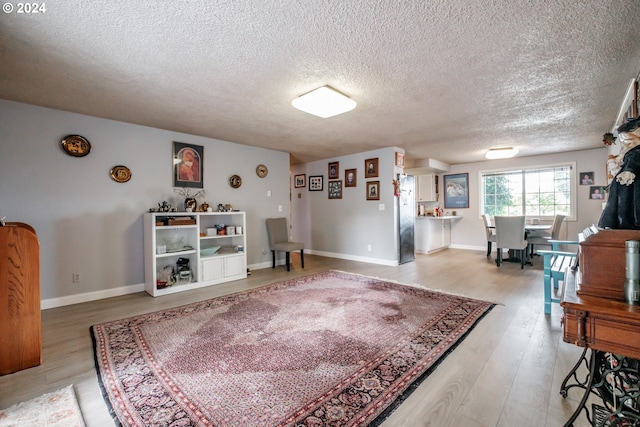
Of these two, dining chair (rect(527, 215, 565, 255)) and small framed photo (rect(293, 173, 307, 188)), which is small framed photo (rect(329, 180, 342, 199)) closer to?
small framed photo (rect(293, 173, 307, 188))

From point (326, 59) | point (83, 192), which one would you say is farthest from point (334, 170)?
point (83, 192)

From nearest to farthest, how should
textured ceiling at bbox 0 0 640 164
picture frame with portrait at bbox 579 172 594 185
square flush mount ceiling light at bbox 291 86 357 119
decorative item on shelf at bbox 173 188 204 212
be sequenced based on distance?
textured ceiling at bbox 0 0 640 164 < square flush mount ceiling light at bbox 291 86 357 119 < decorative item on shelf at bbox 173 188 204 212 < picture frame with portrait at bbox 579 172 594 185

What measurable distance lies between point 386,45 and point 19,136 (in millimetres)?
4039

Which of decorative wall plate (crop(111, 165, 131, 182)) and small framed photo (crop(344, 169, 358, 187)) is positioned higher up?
small framed photo (crop(344, 169, 358, 187))

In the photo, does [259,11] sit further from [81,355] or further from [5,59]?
[81,355]

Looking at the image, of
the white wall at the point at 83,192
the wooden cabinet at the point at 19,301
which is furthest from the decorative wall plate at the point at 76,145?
the wooden cabinet at the point at 19,301

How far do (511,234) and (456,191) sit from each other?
267cm

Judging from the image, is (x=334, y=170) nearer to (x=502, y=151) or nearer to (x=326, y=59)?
(x=502, y=151)

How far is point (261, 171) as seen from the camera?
5.38m

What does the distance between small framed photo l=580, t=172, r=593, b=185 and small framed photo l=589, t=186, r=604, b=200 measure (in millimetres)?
132

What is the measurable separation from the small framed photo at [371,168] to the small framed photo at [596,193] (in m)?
4.59

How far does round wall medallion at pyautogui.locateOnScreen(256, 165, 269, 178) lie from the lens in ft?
17.5

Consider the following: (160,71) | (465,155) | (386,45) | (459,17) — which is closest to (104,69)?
(160,71)

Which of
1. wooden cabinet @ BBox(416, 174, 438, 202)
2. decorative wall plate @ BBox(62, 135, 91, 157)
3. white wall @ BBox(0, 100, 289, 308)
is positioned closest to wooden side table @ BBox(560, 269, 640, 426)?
white wall @ BBox(0, 100, 289, 308)
